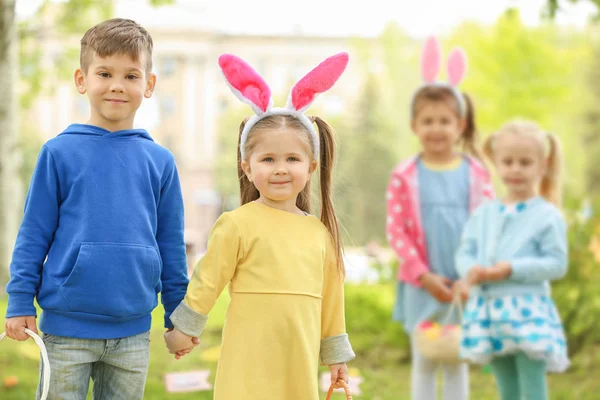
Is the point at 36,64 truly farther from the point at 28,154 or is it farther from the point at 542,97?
the point at 28,154

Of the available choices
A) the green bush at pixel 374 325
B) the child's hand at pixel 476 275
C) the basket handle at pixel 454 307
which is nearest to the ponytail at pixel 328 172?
the child's hand at pixel 476 275

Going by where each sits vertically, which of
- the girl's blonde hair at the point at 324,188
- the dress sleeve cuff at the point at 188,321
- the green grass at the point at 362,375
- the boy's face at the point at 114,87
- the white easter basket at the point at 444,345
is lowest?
the green grass at the point at 362,375

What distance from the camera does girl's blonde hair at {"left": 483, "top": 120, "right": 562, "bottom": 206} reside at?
Answer: 3.78 metres

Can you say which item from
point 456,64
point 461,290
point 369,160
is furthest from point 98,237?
point 369,160

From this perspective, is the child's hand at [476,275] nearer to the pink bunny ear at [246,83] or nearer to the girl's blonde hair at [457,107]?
the girl's blonde hair at [457,107]

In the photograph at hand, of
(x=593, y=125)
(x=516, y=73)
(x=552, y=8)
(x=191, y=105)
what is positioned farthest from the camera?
(x=191, y=105)

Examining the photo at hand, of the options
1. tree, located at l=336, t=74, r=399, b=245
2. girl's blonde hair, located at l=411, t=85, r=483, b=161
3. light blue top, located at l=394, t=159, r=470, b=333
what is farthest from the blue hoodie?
tree, located at l=336, t=74, r=399, b=245

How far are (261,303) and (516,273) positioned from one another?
5.09ft

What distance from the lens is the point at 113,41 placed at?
2.40 metres

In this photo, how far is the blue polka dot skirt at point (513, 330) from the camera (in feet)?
11.6

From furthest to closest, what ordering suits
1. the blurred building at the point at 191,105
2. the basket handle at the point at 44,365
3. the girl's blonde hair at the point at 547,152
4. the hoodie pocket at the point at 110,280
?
the blurred building at the point at 191,105
the girl's blonde hair at the point at 547,152
the hoodie pocket at the point at 110,280
the basket handle at the point at 44,365

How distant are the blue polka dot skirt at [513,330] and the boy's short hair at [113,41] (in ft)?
6.66

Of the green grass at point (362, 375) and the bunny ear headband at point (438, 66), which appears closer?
the bunny ear headband at point (438, 66)

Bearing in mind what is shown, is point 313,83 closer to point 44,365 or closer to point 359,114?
point 44,365
